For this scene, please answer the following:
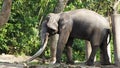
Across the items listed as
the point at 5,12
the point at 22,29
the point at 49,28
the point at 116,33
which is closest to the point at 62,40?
the point at 49,28

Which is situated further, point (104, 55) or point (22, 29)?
point (22, 29)

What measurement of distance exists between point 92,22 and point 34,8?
8.63 metres

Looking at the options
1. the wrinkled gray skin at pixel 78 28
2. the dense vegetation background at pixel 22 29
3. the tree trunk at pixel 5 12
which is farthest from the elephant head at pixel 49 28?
the dense vegetation background at pixel 22 29

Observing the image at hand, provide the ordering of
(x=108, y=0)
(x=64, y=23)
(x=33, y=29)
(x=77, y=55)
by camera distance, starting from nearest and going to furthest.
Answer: (x=64, y=23) → (x=108, y=0) → (x=33, y=29) → (x=77, y=55)

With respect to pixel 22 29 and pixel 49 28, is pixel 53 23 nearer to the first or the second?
pixel 49 28

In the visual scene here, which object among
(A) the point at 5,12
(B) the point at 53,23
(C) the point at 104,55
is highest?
(A) the point at 5,12

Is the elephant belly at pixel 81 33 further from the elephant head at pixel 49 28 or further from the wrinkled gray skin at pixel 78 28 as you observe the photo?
the elephant head at pixel 49 28

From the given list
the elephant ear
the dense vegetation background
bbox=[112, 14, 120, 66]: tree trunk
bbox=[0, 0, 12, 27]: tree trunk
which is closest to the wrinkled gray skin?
the elephant ear

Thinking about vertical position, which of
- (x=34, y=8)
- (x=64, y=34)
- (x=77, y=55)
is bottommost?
(x=77, y=55)

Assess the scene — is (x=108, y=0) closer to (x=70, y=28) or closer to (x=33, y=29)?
(x=33, y=29)

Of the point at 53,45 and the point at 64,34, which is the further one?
the point at 53,45

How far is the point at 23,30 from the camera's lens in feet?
51.0

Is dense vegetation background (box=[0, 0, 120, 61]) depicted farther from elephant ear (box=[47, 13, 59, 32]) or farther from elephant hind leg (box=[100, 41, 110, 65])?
elephant ear (box=[47, 13, 59, 32])

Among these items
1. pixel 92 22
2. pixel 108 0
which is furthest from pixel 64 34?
pixel 108 0
